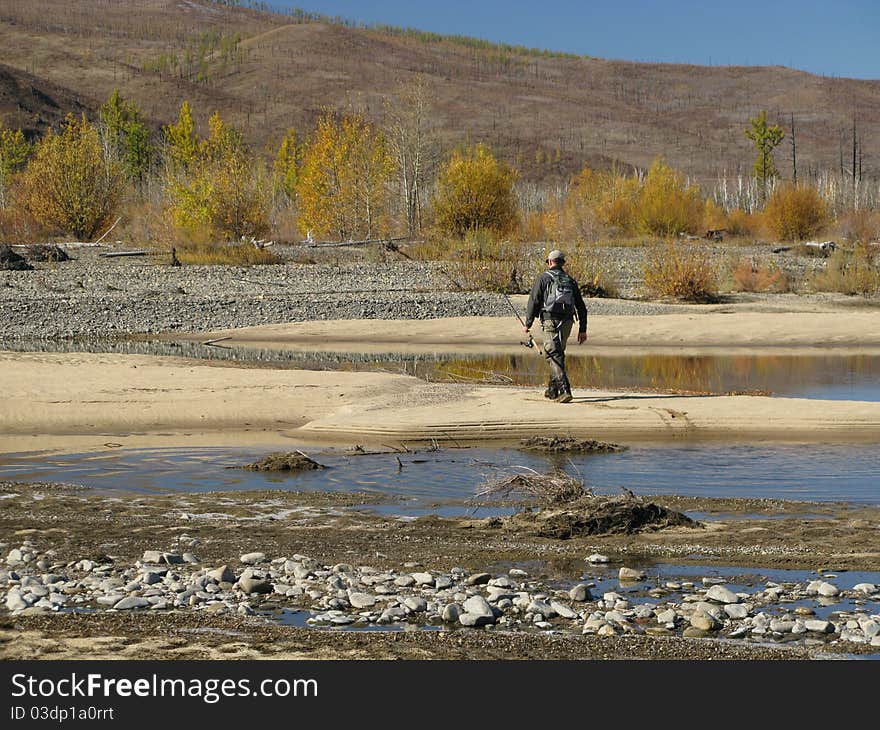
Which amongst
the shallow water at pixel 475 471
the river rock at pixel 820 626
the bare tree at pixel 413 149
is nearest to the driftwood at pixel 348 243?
the bare tree at pixel 413 149

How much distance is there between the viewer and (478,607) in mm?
6844

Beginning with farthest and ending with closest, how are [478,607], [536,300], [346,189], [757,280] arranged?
[346,189] < [757,280] < [536,300] < [478,607]

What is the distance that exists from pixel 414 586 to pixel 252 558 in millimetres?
1199

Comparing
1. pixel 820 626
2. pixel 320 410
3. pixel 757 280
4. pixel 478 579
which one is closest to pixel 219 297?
pixel 757 280

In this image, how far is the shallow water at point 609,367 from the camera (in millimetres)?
18641

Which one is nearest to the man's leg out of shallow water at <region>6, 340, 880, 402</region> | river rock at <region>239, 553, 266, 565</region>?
shallow water at <region>6, 340, 880, 402</region>

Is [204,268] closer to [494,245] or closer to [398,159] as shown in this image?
[494,245]

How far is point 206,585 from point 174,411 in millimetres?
8025

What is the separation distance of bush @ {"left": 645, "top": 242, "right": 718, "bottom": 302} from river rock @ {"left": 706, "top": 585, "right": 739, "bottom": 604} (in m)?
24.8

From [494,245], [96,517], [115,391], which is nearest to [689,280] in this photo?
[494,245]

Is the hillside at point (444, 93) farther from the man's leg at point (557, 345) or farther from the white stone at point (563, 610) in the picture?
the white stone at point (563, 610)

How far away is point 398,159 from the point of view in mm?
56312

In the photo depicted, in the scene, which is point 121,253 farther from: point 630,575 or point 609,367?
point 630,575

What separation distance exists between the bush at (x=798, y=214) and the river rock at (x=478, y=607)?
46.7 m
